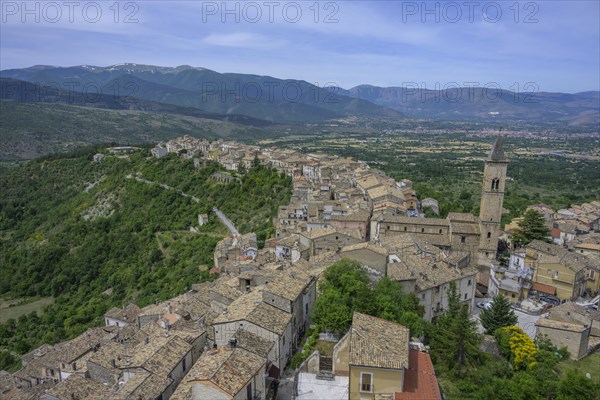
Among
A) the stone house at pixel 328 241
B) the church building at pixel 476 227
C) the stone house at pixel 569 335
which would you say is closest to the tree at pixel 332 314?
the stone house at pixel 569 335

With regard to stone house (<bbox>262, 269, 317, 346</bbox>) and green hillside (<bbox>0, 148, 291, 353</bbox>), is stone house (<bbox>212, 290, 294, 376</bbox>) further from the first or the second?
green hillside (<bbox>0, 148, 291, 353</bbox>)

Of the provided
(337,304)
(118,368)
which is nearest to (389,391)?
(337,304)

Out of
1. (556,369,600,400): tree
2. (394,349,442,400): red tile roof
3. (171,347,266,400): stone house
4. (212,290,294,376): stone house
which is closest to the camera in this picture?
(171,347,266,400): stone house

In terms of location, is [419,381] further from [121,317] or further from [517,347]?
[121,317]

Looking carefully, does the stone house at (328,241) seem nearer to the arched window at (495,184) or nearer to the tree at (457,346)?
the arched window at (495,184)

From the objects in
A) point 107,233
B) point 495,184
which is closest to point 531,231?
point 495,184

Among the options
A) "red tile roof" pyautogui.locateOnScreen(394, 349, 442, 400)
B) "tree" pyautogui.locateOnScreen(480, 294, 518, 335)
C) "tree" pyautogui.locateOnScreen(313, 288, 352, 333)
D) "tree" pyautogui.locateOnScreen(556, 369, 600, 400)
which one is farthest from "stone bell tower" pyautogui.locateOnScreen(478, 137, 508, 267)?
"red tile roof" pyautogui.locateOnScreen(394, 349, 442, 400)
